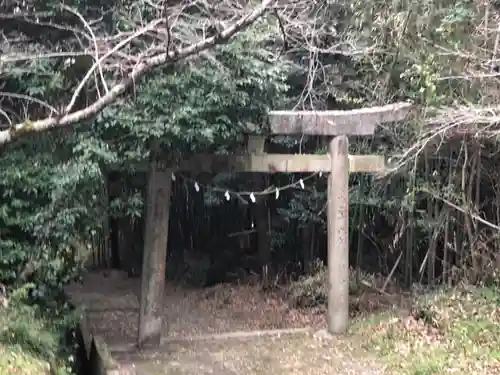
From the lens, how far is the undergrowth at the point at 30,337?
4.81m

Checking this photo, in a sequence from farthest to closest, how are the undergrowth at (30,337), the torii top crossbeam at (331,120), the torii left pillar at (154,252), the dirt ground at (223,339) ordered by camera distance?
the torii top crossbeam at (331,120), the torii left pillar at (154,252), the dirt ground at (223,339), the undergrowth at (30,337)

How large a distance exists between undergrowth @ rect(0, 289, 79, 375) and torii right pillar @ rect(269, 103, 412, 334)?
2.73 meters

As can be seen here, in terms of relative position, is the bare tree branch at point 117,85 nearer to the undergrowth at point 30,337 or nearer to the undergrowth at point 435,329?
the undergrowth at point 30,337

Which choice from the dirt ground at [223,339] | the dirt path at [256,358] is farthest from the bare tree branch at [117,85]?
the dirt path at [256,358]

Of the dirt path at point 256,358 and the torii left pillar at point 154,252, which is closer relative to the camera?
the dirt path at point 256,358

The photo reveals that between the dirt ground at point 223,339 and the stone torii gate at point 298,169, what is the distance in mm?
371

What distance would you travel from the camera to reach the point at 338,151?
6.95 metres

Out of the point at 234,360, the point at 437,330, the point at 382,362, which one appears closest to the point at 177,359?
the point at 234,360

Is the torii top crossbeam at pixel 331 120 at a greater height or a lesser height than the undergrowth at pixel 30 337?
greater

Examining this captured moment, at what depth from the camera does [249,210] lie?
1180 cm

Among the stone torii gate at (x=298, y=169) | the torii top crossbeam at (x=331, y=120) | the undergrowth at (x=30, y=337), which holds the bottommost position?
the undergrowth at (x=30, y=337)

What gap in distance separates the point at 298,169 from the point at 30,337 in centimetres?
315

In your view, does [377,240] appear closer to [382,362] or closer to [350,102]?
[350,102]

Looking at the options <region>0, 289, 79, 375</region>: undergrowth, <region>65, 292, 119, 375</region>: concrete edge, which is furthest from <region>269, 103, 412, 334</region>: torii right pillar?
<region>0, 289, 79, 375</region>: undergrowth
